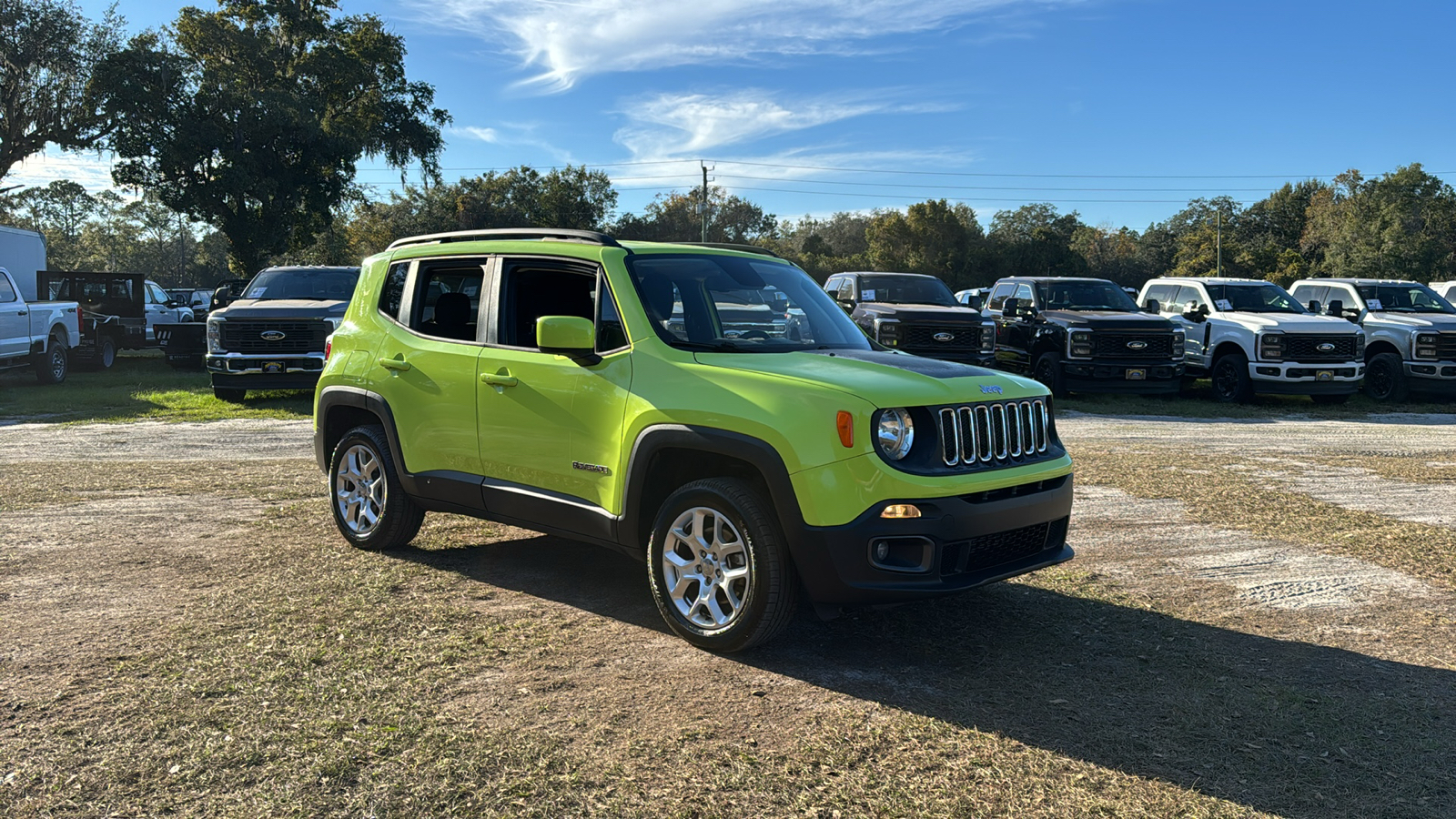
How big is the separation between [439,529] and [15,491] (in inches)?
157

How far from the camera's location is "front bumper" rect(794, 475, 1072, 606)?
434 cm

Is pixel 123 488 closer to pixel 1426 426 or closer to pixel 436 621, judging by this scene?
pixel 436 621

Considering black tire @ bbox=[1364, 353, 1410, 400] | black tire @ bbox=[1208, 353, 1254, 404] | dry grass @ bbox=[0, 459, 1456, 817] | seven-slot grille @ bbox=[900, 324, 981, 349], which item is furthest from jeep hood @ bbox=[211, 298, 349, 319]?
black tire @ bbox=[1364, 353, 1410, 400]

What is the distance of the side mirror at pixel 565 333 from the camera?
5.07 meters

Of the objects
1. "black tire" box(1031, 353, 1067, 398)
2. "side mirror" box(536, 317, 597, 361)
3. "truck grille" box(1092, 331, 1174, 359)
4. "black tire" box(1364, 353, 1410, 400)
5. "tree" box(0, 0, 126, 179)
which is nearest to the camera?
"side mirror" box(536, 317, 597, 361)

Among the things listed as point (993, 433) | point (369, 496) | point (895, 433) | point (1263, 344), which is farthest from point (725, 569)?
point (1263, 344)

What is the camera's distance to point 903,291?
17812mm

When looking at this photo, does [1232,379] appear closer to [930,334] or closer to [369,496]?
[930,334]

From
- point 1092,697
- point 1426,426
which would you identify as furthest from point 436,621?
point 1426,426

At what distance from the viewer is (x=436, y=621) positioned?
17.3 feet

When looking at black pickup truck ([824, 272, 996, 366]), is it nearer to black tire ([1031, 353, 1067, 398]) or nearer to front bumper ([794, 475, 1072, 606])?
black tire ([1031, 353, 1067, 398])

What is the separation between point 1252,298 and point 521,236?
1566 cm

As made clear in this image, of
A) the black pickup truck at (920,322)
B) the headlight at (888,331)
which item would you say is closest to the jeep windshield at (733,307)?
the black pickup truck at (920,322)

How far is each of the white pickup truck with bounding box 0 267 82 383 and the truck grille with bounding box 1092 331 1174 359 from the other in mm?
17668
